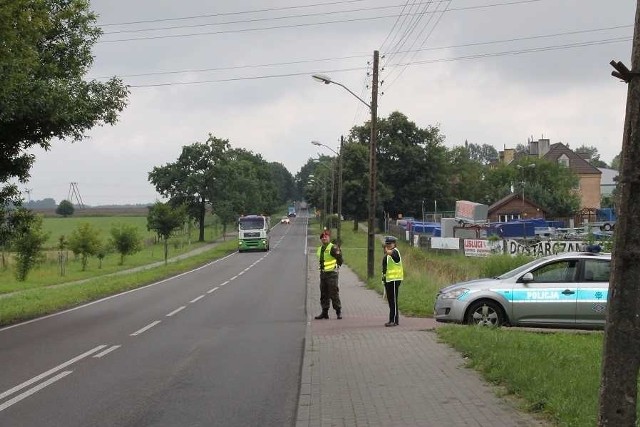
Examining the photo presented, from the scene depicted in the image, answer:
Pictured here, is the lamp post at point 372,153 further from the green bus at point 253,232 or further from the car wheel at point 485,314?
the green bus at point 253,232

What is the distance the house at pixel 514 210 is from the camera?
77.5 m

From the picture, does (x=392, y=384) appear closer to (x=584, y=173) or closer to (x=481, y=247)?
(x=481, y=247)

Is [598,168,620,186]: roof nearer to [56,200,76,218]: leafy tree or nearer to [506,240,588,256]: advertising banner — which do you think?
[56,200,76,218]: leafy tree

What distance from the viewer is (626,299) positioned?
426cm

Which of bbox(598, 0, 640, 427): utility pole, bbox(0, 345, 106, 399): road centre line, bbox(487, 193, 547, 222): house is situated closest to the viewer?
bbox(598, 0, 640, 427): utility pole

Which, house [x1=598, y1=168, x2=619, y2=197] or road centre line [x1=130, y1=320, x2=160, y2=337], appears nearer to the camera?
road centre line [x1=130, y1=320, x2=160, y2=337]

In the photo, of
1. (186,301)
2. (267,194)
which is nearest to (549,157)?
(267,194)

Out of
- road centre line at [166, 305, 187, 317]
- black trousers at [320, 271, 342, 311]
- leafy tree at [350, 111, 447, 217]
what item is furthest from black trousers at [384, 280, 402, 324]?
leafy tree at [350, 111, 447, 217]

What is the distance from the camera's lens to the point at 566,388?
728cm

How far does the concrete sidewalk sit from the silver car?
0.88 m

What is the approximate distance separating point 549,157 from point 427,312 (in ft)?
317

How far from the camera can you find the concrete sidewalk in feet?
21.8

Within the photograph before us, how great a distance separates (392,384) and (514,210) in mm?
72407

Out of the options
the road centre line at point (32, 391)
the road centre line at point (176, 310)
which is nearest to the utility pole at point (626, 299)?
the road centre line at point (32, 391)
